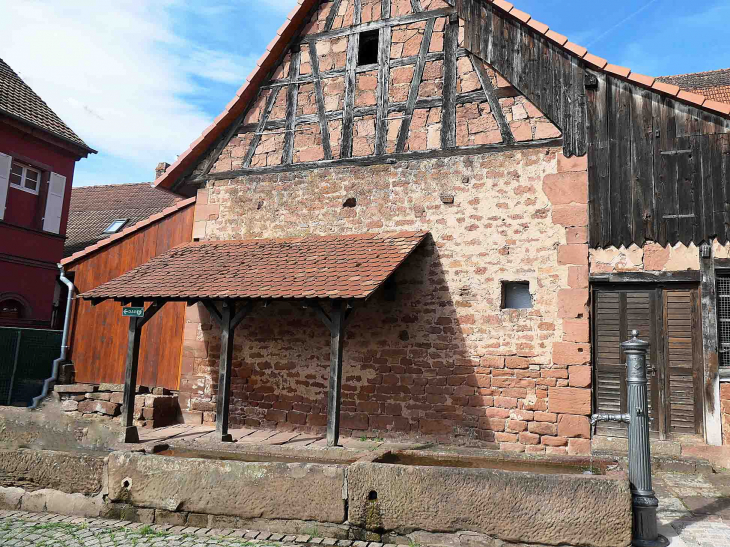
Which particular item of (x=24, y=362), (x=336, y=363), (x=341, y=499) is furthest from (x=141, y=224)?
(x=341, y=499)

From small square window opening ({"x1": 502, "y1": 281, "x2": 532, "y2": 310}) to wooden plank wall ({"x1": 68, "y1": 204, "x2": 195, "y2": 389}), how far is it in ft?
15.9

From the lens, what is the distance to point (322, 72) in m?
8.71

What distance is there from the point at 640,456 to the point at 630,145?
4.17 metres

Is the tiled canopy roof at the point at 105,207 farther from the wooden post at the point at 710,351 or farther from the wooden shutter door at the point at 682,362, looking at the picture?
the wooden post at the point at 710,351

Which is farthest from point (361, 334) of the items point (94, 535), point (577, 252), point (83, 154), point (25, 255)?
point (83, 154)

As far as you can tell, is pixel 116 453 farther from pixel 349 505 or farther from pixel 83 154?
pixel 83 154

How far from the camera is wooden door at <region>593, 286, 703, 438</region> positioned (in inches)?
261

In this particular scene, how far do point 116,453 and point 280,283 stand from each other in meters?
2.88

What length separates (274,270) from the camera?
7.45m

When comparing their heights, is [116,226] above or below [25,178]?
below

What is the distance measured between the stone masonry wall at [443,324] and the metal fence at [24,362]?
11.1ft

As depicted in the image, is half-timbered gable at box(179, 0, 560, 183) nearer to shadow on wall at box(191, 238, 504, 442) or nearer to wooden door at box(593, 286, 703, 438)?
shadow on wall at box(191, 238, 504, 442)

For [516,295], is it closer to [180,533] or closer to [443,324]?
[443,324]

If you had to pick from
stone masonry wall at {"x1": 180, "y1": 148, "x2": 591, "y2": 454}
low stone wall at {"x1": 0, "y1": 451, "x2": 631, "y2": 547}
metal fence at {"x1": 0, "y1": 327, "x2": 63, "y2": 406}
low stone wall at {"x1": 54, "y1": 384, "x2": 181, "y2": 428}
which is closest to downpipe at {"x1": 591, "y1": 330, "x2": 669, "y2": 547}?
low stone wall at {"x1": 0, "y1": 451, "x2": 631, "y2": 547}
